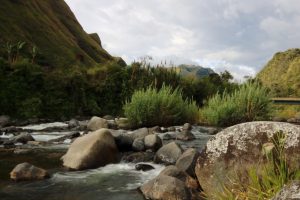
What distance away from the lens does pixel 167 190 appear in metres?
7.40

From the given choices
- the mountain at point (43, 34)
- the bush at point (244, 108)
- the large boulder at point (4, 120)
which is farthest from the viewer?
the mountain at point (43, 34)

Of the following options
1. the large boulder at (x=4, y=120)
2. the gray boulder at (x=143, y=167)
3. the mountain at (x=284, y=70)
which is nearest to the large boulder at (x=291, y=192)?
the gray boulder at (x=143, y=167)

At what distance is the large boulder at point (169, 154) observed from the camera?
10.7 metres

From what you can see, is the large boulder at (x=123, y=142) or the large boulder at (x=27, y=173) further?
the large boulder at (x=123, y=142)

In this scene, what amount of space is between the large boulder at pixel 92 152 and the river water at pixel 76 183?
0.93ft

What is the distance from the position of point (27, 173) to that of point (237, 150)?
5133mm

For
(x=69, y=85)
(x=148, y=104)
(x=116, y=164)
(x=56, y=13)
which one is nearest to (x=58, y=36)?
(x=56, y=13)

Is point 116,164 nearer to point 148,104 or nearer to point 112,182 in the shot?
point 112,182

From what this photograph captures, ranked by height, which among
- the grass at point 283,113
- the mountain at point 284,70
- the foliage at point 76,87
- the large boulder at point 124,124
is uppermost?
the mountain at point 284,70

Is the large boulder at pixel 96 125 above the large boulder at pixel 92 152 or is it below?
above

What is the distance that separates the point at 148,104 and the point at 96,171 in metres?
8.84

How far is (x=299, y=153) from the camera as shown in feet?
20.3

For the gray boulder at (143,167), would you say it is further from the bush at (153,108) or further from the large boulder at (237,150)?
the bush at (153,108)

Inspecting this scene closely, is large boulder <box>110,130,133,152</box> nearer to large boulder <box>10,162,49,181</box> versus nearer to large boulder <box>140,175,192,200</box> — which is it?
large boulder <box>10,162,49,181</box>
